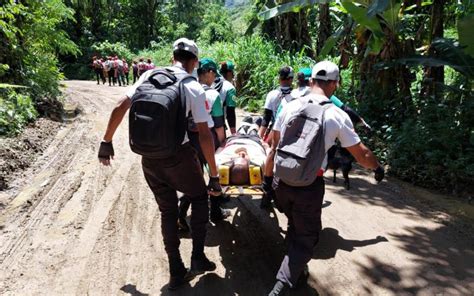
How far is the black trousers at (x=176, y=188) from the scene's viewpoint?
3295 mm

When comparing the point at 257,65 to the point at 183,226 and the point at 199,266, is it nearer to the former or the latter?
the point at 183,226

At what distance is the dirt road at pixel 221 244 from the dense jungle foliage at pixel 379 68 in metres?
0.93

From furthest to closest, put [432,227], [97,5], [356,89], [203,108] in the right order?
[97,5], [356,89], [432,227], [203,108]

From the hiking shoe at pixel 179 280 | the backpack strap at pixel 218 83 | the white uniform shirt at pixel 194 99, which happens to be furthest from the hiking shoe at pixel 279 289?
the backpack strap at pixel 218 83

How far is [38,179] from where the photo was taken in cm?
648

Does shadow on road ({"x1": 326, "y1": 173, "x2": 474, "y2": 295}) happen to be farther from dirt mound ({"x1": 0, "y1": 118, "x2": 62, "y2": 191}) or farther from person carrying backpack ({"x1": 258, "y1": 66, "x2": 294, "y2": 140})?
dirt mound ({"x1": 0, "y1": 118, "x2": 62, "y2": 191})

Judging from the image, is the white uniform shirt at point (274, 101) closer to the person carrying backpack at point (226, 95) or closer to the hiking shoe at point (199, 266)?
the person carrying backpack at point (226, 95)

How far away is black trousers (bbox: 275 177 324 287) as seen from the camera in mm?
3199

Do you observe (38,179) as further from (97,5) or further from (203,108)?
(97,5)

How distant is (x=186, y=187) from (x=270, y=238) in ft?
5.30

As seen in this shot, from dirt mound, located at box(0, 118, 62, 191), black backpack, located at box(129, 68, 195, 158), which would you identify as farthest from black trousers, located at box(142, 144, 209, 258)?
dirt mound, located at box(0, 118, 62, 191)

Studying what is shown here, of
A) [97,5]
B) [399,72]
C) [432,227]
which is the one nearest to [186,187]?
[432,227]

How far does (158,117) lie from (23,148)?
582 cm

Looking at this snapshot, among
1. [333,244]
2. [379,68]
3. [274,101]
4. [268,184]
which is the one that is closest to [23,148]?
[274,101]
